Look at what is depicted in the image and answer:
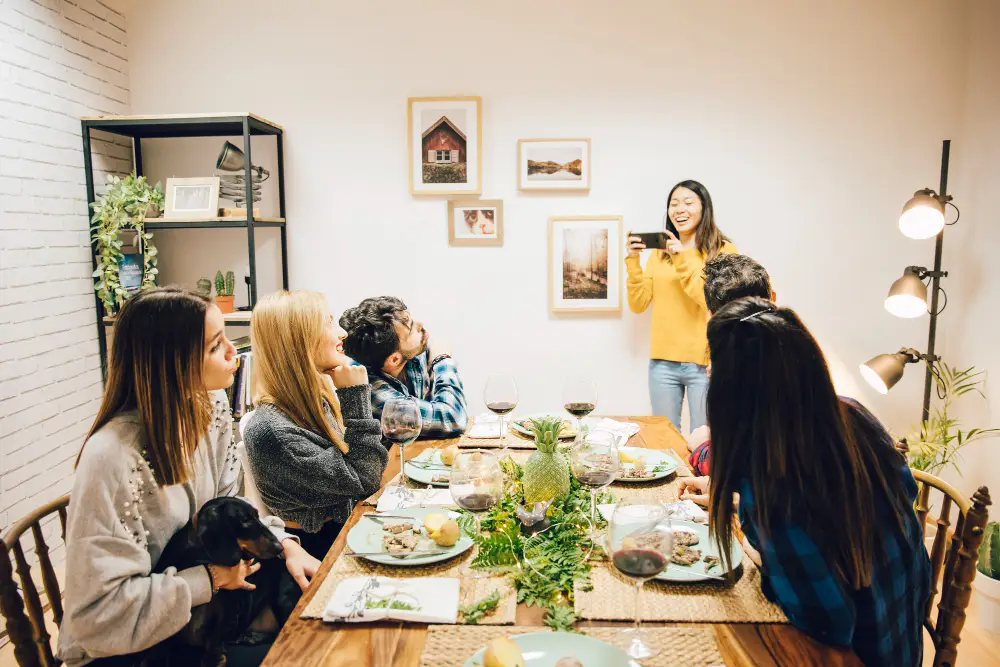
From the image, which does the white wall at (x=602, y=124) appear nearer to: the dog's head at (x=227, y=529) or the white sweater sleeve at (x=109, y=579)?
the dog's head at (x=227, y=529)

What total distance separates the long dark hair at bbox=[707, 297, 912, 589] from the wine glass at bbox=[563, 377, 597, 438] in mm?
676

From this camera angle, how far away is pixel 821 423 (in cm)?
112

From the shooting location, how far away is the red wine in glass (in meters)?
1.05

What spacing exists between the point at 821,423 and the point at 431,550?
73 cm

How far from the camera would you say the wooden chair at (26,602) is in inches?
48.2

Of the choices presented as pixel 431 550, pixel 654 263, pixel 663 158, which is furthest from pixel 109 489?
pixel 663 158

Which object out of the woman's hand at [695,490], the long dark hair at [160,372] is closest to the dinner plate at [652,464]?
the woman's hand at [695,490]

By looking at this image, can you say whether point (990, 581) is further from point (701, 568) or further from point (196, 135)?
point (196, 135)

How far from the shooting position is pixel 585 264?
3574mm

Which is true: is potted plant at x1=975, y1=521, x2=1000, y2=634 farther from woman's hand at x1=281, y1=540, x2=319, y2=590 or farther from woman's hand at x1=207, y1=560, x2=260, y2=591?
→ woman's hand at x1=207, y1=560, x2=260, y2=591

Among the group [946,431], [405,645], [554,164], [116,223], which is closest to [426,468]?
[405,645]

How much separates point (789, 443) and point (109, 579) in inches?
43.8

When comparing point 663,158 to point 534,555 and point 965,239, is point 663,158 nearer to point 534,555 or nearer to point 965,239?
point 965,239

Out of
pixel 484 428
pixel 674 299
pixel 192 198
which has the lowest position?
pixel 484 428
